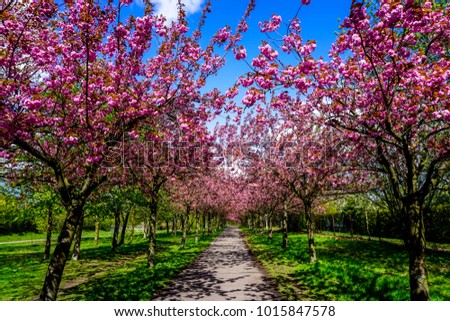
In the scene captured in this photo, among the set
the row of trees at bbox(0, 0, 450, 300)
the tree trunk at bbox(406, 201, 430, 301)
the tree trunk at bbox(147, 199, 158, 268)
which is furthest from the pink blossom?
the tree trunk at bbox(147, 199, 158, 268)

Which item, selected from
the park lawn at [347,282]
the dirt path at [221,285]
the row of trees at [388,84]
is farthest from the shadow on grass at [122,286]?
the row of trees at [388,84]

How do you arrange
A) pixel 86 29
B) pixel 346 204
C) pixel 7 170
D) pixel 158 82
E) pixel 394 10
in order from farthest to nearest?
pixel 346 204
pixel 7 170
pixel 158 82
pixel 86 29
pixel 394 10

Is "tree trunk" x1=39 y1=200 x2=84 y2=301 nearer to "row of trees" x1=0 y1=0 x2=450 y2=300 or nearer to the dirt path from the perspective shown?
"row of trees" x1=0 y1=0 x2=450 y2=300

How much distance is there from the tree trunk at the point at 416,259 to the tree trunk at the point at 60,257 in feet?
31.5

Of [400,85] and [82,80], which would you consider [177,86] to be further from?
[400,85]

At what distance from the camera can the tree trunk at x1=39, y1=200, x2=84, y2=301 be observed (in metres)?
8.05

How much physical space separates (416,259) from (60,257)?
9961 mm

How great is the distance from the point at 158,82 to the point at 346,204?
4014 cm

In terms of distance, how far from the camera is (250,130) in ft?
74.9

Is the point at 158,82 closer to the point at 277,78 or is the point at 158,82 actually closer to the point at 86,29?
the point at 86,29

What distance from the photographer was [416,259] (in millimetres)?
7562

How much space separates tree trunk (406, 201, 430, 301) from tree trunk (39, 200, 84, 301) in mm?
9594

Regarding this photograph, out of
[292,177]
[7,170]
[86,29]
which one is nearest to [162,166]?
[7,170]

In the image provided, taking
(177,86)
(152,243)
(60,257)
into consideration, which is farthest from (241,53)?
(152,243)
